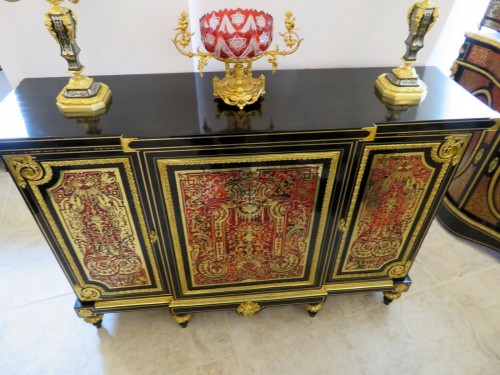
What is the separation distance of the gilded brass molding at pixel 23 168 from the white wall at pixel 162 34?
43 centimetres

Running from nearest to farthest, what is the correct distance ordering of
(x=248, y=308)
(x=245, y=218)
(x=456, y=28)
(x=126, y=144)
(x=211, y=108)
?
(x=126, y=144)
(x=211, y=108)
(x=245, y=218)
(x=248, y=308)
(x=456, y=28)

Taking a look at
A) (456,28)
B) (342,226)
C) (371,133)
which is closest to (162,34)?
(371,133)

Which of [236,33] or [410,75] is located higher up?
[236,33]

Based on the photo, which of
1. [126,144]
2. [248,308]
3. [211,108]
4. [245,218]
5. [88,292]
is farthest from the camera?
[248,308]

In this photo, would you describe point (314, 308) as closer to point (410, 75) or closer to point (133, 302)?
point (133, 302)

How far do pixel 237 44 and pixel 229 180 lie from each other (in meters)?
0.36

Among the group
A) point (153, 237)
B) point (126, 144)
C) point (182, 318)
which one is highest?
point (126, 144)

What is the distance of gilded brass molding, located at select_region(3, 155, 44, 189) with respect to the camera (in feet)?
2.82

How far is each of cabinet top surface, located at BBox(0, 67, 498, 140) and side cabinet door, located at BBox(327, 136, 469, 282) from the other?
0.10 metres

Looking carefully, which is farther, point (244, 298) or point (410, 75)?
point (244, 298)

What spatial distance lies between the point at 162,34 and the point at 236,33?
33cm

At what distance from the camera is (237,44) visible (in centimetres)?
87

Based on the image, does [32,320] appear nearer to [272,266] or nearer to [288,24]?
[272,266]

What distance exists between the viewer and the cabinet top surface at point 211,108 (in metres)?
0.87
